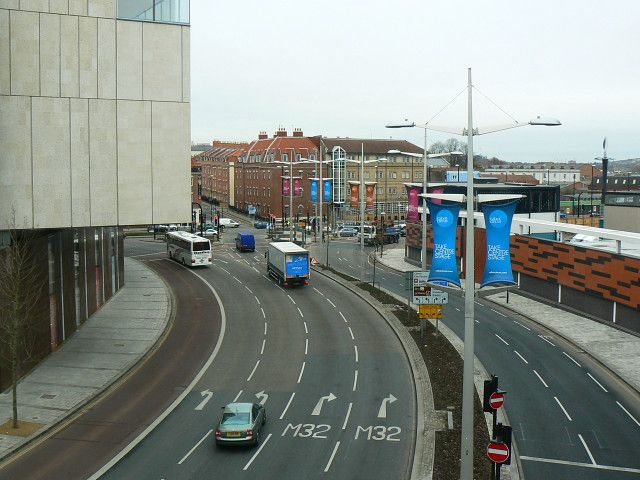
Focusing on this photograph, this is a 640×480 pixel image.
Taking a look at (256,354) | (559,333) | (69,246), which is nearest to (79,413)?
(256,354)

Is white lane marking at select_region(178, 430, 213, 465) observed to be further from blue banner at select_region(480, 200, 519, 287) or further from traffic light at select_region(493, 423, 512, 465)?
blue banner at select_region(480, 200, 519, 287)

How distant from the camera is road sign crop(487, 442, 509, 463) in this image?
1725 cm

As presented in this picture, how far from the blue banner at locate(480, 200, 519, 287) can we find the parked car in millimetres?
9619

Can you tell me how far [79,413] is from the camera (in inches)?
1085

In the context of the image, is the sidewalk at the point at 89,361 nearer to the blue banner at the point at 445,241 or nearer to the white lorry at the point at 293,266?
the white lorry at the point at 293,266

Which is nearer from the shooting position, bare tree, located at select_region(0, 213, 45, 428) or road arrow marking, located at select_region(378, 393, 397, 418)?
bare tree, located at select_region(0, 213, 45, 428)

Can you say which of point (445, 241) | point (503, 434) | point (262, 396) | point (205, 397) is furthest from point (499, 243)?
point (205, 397)

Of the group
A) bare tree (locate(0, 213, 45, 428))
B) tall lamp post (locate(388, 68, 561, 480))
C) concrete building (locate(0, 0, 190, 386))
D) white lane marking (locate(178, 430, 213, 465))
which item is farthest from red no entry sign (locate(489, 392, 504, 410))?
concrete building (locate(0, 0, 190, 386))

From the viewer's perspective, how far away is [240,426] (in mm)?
23922

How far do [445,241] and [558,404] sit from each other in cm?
1232

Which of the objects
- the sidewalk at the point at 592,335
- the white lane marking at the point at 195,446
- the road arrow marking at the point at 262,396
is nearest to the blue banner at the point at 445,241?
the white lane marking at the point at 195,446

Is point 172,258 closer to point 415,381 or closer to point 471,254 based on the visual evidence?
point 415,381

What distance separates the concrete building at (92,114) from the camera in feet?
97.7

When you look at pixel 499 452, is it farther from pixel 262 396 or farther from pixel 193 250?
pixel 193 250
